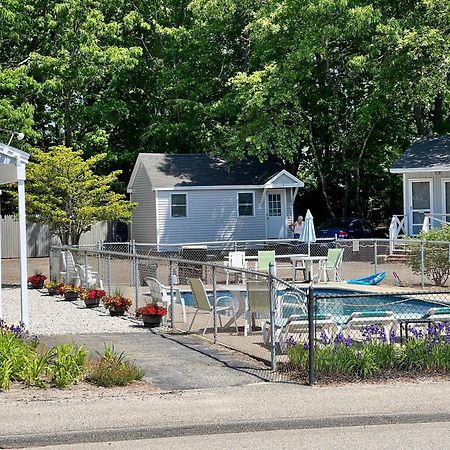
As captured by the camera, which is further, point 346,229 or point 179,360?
point 346,229

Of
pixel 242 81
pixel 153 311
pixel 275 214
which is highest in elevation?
pixel 242 81

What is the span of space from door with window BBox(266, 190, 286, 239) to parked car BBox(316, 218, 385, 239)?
4.03m

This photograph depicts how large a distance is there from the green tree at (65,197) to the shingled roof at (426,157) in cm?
1225

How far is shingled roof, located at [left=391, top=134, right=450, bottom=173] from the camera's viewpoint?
116 ft

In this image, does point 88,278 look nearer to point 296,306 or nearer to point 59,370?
point 296,306

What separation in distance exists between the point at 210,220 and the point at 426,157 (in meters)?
11.1

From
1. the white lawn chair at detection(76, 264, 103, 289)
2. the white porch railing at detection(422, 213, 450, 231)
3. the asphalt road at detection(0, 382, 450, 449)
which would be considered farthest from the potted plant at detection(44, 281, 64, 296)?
the white porch railing at detection(422, 213, 450, 231)

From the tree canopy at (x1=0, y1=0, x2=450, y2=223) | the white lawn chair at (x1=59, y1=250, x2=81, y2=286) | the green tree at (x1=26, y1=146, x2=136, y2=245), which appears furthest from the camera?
the tree canopy at (x1=0, y1=0, x2=450, y2=223)

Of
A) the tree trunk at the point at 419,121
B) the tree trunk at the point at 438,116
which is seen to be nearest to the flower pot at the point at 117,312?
the tree trunk at the point at 419,121

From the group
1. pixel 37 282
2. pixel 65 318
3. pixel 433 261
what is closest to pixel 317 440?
pixel 65 318

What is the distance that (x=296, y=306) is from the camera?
14.8 meters

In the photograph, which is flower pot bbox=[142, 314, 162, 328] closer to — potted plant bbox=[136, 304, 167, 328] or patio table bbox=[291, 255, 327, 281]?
potted plant bbox=[136, 304, 167, 328]

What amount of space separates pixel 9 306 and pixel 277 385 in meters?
12.3

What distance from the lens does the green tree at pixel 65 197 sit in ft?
95.8
